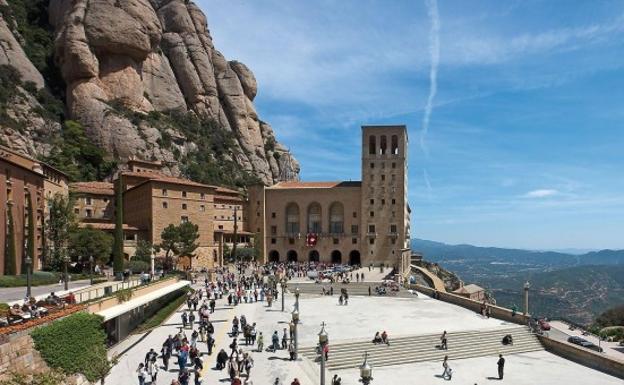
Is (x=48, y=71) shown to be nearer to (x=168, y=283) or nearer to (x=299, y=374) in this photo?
(x=168, y=283)

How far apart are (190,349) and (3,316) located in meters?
6.83

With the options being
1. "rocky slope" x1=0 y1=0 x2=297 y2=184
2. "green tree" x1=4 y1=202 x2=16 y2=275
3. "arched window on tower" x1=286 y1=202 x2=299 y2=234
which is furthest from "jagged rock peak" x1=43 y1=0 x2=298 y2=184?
"green tree" x1=4 y1=202 x2=16 y2=275

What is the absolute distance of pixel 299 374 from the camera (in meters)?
18.7

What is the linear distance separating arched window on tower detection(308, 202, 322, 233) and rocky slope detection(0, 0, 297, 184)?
26350 millimetres

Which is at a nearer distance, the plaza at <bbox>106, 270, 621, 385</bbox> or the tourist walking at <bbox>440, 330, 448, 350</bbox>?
the plaza at <bbox>106, 270, 621, 385</bbox>

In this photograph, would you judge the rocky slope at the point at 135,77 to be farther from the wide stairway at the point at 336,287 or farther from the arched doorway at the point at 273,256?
the wide stairway at the point at 336,287

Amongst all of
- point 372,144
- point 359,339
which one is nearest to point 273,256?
point 372,144

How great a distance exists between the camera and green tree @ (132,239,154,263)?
4800cm

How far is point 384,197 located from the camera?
224 ft

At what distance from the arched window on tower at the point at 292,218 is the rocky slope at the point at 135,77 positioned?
A: 76.8 ft

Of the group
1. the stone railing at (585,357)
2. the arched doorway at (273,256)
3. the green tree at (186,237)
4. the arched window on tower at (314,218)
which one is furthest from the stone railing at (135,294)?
the arched window on tower at (314,218)

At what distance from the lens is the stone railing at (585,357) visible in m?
20.6

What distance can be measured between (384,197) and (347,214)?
593 centimetres

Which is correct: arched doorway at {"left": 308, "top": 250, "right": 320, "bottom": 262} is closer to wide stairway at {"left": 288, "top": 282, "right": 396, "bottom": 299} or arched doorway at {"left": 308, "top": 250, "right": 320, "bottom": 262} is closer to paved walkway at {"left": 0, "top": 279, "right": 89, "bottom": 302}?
wide stairway at {"left": 288, "top": 282, "right": 396, "bottom": 299}
